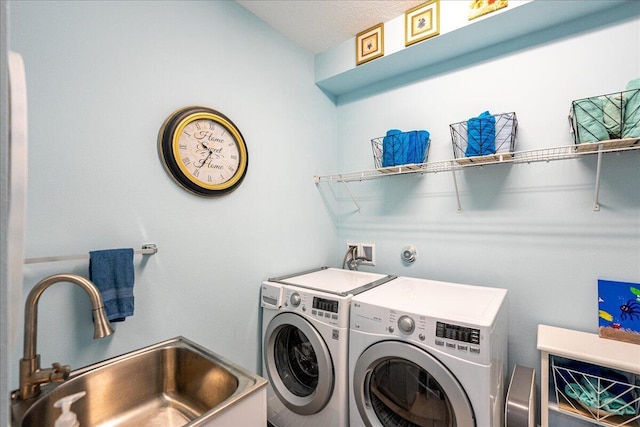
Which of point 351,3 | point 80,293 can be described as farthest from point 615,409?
point 351,3

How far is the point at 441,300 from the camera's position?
4.59 feet

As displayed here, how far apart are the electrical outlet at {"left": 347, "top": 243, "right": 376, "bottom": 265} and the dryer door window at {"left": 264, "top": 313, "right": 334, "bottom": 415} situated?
2.69ft

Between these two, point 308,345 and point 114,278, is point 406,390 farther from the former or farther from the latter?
point 114,278

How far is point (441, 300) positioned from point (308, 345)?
79 centimetres

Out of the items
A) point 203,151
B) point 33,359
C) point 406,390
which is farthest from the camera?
point 203,151

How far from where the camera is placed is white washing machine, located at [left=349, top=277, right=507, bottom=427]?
3.51ft

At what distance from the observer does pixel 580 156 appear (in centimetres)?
148

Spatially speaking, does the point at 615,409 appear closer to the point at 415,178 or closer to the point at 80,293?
the point at 415,178

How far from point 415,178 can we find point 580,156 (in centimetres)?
89

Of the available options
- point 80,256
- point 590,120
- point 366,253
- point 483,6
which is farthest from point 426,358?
point 483,6

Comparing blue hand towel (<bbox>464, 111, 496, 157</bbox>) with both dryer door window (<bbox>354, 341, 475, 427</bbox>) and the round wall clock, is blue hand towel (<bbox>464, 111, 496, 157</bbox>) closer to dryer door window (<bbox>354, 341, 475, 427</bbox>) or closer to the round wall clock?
dryer door window (<bbox>354, 341, 475, 427</bbox>)

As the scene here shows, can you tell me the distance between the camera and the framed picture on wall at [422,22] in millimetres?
1654

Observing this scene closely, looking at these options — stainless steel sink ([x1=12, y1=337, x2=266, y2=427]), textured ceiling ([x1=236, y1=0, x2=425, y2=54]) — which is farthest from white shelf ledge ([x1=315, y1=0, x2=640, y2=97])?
stainless steel sink ([x1=12, y1=337, x2=266, y2=427])

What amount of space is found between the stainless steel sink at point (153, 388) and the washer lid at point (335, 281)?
658 mm
